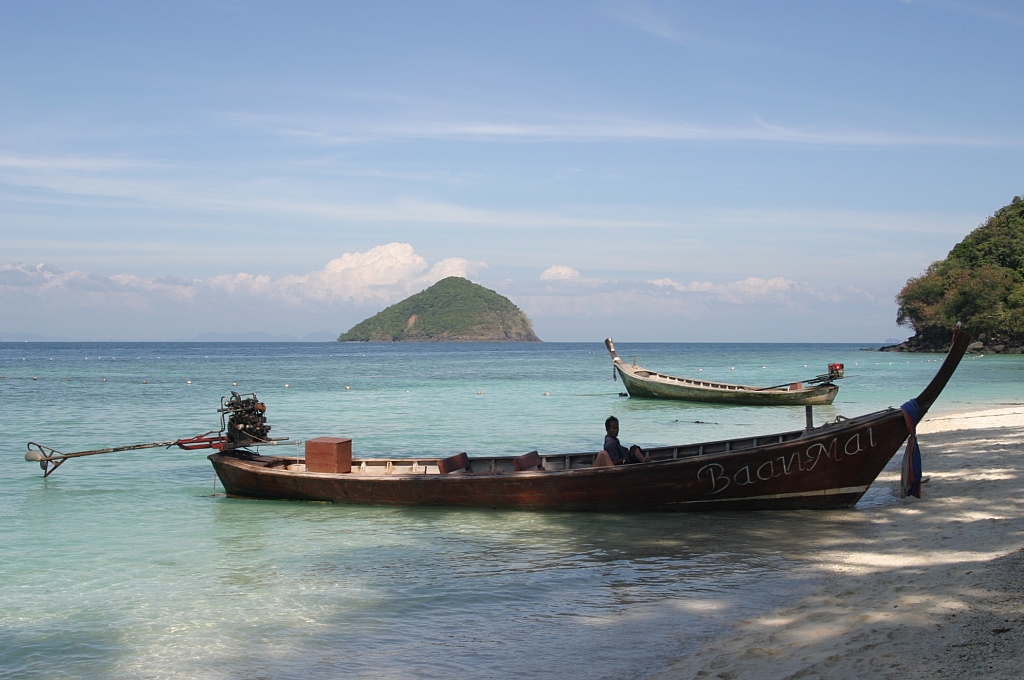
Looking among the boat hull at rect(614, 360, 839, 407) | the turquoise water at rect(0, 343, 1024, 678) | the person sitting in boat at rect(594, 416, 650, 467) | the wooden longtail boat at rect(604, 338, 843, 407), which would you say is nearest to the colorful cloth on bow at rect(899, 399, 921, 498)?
the turquoise water at rect(0, 343, 1024, 678)

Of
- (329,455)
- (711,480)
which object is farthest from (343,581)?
(711,480)

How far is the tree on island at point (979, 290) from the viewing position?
7506 cm

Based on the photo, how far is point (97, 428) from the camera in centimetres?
2597

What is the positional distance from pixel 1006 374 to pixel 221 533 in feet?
158

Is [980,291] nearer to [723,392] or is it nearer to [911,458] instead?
[723,392]

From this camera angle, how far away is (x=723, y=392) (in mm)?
31938

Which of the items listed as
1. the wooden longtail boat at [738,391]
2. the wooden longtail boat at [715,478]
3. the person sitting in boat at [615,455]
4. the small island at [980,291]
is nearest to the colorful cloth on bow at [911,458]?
the wooden longtail boat at [715,478]

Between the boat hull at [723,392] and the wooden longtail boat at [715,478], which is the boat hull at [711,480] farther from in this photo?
the boat hull at [723,392]

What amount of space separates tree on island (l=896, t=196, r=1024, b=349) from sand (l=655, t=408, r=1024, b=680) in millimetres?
72266

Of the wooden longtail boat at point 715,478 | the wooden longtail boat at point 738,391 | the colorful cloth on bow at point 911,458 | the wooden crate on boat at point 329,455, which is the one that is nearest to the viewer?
the colorful cloth on bow at point 911,458

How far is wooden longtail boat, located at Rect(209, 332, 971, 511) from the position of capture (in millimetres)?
11125

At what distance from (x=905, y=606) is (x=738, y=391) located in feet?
83.1

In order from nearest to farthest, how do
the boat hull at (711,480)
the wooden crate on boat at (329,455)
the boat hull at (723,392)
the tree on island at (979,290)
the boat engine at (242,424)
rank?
the boat hull at (711,480) → the wooden crate on boat at (329,455) → the boat engine at (242,424) → the boat hull at (723,392) → the tree on island at (979,290)

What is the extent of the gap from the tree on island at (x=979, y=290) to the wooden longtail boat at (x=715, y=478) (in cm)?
7175
